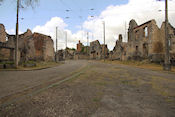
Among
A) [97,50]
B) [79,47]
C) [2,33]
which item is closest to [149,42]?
[97,50]

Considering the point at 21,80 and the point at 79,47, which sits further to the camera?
the point at 79,47

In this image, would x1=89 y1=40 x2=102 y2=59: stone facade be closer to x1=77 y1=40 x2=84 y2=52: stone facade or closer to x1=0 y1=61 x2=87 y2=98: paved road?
x1=77 y1=40 x2=84 y2=52: stone facade

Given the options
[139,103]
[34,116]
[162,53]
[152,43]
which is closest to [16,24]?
[34,116]

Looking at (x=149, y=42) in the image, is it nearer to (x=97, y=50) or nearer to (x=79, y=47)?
(x=97, y=50)

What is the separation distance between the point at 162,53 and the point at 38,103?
20.9m

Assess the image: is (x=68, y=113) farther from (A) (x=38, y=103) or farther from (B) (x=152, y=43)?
(B) (x=152, y=43)

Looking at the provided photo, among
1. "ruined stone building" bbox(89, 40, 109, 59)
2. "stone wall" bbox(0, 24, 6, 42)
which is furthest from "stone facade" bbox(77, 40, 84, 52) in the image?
"stone wall" bbox(0, 24, 6, 42)

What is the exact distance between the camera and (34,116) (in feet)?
5.73

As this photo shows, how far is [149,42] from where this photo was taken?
17.2 metres

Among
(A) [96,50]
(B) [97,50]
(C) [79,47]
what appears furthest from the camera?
(C) [79,47]

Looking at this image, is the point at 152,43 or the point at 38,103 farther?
the point at 152,43

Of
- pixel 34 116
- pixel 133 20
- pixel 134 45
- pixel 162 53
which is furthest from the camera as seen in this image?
pixel 133 20

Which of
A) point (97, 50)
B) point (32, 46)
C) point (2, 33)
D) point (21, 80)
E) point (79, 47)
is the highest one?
point (79, 47)

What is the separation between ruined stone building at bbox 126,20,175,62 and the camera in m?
16.3
